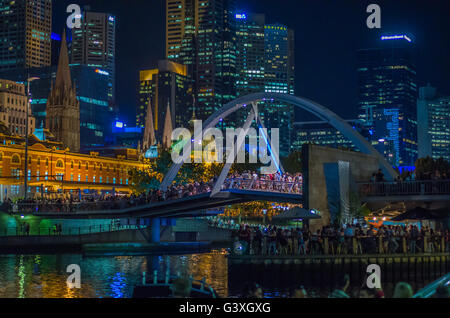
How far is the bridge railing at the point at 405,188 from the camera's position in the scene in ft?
165

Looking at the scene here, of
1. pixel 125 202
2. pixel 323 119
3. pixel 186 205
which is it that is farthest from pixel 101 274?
pixel 323 119

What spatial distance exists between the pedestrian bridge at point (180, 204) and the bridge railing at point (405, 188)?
5426 mm

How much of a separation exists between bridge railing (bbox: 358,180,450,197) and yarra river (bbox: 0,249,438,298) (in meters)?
9.26

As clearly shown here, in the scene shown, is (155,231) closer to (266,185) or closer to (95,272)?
(266,185)

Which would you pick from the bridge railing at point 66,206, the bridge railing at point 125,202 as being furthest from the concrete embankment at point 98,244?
the bridge railing at point 125,202

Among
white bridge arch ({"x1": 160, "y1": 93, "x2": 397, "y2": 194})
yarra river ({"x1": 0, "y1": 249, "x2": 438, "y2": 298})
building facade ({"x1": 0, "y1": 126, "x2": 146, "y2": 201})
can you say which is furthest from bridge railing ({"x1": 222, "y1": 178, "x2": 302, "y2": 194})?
building facade ({"x1": 0, "y1": 126, "x2": 146, "y2": 201})

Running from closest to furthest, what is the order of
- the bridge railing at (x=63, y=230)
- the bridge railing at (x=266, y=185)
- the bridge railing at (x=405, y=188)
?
the bridge railing at (x=405, y=188) → the bridge railing at (x=266, y=185) → the bridge railing at (x=63, y=230)

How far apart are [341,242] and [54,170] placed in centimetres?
11801

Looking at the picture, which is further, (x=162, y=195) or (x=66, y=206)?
(x=66, y=206)

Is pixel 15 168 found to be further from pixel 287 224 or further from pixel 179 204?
pixel 179 204

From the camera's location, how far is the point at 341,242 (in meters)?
46.0

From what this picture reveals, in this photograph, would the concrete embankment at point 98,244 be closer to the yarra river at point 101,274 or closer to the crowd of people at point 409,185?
the yarra river at point 101,274

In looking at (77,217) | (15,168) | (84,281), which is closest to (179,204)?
(77,217)
